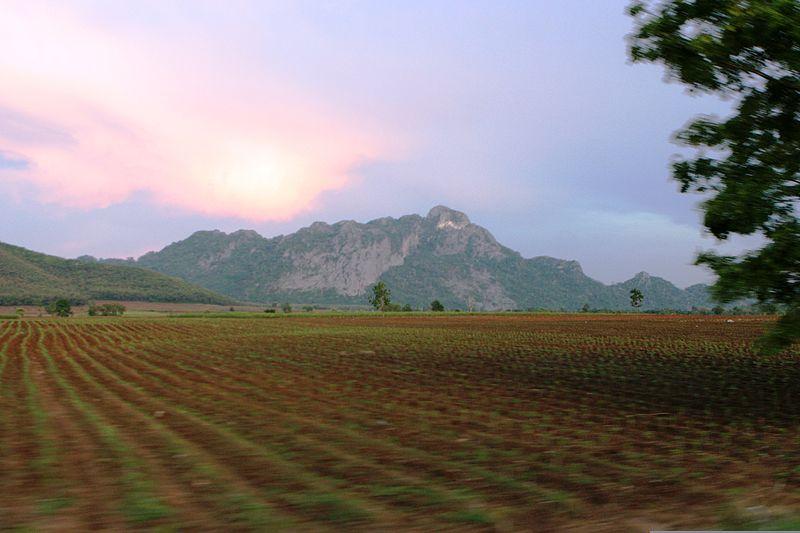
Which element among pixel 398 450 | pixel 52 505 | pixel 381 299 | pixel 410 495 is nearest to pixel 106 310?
pixel 381 299

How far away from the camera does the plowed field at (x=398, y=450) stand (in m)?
6.31

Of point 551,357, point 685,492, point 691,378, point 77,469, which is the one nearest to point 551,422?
point 685,492

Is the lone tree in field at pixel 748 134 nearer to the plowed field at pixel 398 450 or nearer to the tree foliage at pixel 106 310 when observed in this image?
the plowed field at pixel 398 450

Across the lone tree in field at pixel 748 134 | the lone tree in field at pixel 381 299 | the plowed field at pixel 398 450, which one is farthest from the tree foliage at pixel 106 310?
the lone tree in field at pixel 748 134

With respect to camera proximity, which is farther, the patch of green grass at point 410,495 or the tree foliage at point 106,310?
the tree foliage at point 106,310

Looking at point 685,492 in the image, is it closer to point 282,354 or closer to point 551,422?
point 551,422

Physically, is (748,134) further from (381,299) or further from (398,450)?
(381,299)

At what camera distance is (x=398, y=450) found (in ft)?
31.4

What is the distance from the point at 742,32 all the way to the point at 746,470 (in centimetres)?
911

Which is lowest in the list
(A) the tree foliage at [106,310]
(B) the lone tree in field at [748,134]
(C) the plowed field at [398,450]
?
(A) the tree foliage at [106,310]

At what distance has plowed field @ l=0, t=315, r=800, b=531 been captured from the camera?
6.31 m

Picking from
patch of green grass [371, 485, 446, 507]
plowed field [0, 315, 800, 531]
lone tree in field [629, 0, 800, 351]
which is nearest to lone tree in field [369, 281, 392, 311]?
plowed field [0, 315, 800, 531]

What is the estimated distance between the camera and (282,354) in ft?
97.7

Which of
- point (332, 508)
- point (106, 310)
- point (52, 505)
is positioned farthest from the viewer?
point (106, 310)
